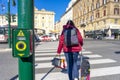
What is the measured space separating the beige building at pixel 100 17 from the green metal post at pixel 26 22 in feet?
182

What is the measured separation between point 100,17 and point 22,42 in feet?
205

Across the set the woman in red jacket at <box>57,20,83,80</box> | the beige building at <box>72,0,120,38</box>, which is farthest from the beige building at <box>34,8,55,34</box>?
the woman in red jacket at <box>57,20,83,80</box>

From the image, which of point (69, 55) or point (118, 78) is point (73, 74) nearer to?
point (69, 55)

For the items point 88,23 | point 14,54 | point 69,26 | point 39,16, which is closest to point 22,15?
point 14,54

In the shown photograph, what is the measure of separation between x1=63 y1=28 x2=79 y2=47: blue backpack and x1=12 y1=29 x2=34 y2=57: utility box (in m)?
2.86

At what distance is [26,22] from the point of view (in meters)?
2.47

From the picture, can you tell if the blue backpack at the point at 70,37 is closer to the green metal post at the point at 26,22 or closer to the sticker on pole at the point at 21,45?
the green metal post at the point at 26,22

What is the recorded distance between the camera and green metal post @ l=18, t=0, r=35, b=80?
2.45m

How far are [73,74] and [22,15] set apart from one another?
10.8ft

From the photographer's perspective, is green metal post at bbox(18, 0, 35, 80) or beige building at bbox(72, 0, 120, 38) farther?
beige building at bbox(72, 0, 120, 38)

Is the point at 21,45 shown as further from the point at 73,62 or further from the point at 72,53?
the point at 73,62

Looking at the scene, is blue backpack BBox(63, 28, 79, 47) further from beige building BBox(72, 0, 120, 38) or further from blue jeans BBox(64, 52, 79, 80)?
beige building BBox(72, 0, 120, 38)

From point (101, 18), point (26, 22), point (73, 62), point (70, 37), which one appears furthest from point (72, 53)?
point (101, 18)

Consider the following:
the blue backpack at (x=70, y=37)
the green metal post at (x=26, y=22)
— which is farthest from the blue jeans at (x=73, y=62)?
the green metal post at (x=26, y=22)
